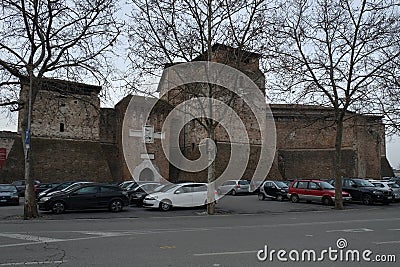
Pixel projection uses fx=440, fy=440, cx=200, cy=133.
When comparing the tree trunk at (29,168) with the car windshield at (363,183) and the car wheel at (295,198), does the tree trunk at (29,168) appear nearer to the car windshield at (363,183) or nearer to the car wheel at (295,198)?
the car wheel at (295,198)

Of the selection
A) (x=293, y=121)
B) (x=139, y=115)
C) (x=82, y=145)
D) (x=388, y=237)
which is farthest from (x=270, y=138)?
(x=388, y=237)

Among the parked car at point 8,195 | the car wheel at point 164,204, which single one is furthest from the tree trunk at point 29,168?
the parked car at point 8,195

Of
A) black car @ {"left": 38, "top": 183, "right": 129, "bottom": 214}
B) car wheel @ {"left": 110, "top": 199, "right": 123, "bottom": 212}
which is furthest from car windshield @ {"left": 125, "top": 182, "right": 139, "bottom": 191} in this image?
car wheel @ {"left": 110, "top": 199, "right": 123, "bottom": 212}

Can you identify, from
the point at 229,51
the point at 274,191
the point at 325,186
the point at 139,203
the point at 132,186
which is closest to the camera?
the point at 229,51

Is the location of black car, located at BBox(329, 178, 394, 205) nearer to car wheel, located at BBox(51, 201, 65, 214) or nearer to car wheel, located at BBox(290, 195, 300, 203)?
car wheel, located at BBox(290, 195, 300, 203)

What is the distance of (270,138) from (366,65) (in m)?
25.6

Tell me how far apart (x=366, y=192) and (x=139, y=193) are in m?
13.8

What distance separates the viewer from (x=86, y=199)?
69.9ft

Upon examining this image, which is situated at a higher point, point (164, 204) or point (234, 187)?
point (234, 187)

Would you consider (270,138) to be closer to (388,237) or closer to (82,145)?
(82,145)

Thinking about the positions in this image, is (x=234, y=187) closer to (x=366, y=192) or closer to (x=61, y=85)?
(x=366, y=192)

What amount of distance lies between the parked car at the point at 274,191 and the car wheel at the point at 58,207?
14798 millimetres

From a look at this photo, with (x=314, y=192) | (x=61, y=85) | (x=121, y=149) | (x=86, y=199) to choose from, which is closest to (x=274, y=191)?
(x=314, y=192)

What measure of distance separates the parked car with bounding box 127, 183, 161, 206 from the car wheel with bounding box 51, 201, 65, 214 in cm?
483
